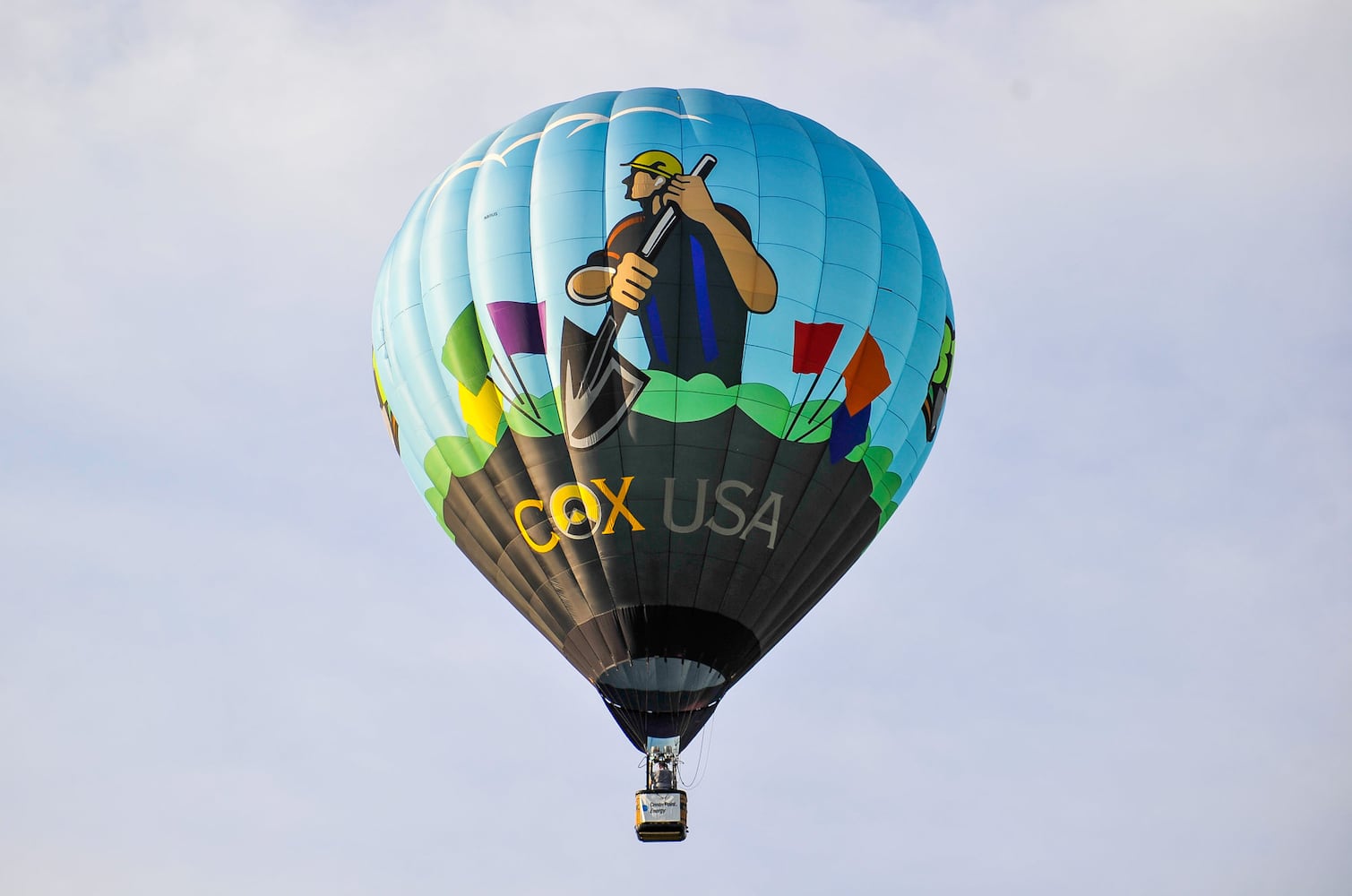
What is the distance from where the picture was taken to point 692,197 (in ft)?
79.5

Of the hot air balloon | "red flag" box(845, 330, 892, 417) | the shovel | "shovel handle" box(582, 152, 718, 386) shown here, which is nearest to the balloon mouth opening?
the hot air balloon

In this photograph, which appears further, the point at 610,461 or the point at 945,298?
the point at 945,298

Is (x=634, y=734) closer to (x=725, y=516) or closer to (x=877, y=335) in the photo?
(x=725, y=516)

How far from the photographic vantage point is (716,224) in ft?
79.2

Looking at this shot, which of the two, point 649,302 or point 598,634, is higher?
point 649,302

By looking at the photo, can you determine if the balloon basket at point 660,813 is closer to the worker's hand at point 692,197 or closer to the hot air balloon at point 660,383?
the hot air balloon at point 660,383

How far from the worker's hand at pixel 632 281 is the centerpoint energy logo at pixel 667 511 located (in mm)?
1837

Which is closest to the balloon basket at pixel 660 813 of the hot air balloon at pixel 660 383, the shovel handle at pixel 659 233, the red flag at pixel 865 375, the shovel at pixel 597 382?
the hot air balloon at pixel 660 383

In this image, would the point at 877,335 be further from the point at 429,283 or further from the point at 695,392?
the point at 429,283

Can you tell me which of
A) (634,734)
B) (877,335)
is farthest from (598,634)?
(877,335)

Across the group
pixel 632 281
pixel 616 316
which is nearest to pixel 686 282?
pixel 632 281

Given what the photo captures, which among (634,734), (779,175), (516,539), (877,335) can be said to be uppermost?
(779,175)

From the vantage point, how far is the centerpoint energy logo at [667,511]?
78.1 feet

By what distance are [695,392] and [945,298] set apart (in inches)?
144
